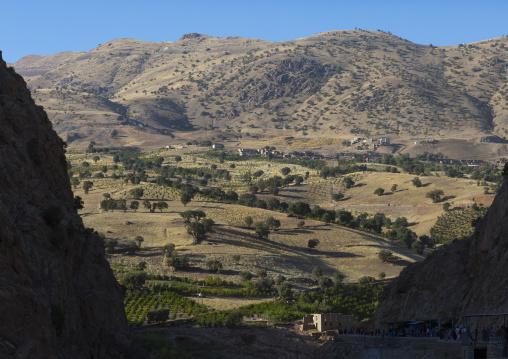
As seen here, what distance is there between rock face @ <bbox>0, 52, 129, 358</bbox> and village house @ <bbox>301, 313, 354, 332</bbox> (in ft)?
114

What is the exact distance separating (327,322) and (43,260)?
4582 cm

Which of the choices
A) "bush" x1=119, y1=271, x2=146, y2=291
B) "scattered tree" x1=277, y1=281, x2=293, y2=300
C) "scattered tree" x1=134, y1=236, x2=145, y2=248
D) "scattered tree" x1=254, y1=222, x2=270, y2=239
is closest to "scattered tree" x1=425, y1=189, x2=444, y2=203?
"scattered tree" x1=254, y1=222, x2=270, y2=239

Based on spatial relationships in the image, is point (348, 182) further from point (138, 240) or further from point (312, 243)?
point (138, 240)

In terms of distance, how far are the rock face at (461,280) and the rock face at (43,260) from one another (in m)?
22.7

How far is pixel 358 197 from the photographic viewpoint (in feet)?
604

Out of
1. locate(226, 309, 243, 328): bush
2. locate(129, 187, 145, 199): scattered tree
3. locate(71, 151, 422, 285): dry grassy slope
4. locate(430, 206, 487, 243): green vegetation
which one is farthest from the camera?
locate(129, 187, 145, 199): scattered tree

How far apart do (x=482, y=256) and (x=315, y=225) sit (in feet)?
286

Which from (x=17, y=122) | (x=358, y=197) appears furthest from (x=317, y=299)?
(x=358, y=197)

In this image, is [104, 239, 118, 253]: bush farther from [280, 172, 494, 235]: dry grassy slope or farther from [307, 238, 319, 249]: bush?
[280, 172, 494, 235]: dry grassy slope

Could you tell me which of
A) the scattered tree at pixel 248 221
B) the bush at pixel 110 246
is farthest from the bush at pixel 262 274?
the scattered tree at pixel 248 221

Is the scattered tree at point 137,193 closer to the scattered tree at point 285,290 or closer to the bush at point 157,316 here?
the scattered tree at point 285,290

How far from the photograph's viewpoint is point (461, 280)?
5247cm

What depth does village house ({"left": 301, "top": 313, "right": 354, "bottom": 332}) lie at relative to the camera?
7638 cm

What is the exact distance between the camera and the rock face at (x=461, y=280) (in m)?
44.0
